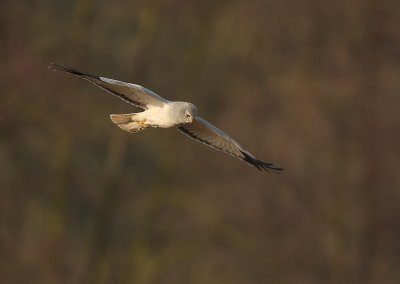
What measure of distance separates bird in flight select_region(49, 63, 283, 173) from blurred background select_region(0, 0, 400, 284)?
6.41 m

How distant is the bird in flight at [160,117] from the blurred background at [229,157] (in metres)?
6.41

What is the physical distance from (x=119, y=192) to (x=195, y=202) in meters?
1.15

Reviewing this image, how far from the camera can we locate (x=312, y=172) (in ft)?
66.9

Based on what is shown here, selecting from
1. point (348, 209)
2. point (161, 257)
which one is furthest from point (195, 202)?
point (348, 209)

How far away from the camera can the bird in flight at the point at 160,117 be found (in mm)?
11133

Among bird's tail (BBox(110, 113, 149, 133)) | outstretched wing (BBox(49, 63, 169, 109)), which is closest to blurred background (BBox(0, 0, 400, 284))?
outstretched wing (BBox(49, 63, 169, 109))

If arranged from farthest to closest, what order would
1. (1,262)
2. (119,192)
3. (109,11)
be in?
1. (109,11)
2. (119,192)
3. (1,262)

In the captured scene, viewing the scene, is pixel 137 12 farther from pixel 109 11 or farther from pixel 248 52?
pixel 248 52

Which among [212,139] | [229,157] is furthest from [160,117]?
[229,157]

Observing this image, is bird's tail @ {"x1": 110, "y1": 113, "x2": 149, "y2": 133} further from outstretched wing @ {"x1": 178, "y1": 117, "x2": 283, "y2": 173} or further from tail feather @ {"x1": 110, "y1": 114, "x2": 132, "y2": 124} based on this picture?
outstretched wing @ {"x1": 178, "y1": 117, "x2": 283, "y2": 173}

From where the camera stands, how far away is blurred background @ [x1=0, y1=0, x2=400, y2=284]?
1905 cm

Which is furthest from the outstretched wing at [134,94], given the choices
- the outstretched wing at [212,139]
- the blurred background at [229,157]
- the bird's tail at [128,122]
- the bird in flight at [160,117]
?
the blurred background at [229,157]

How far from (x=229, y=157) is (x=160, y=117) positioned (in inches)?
326

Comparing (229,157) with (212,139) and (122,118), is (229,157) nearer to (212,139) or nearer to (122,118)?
(212,139)
